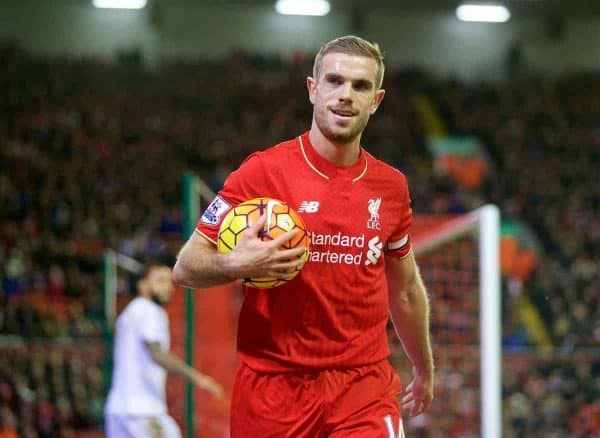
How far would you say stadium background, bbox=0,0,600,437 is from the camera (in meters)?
15.6

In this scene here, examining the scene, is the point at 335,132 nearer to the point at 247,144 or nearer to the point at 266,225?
the point at 266,225

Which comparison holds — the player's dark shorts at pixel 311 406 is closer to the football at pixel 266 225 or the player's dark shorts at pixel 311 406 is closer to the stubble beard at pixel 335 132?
the football at pixel 266 225

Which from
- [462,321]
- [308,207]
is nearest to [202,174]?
[462,321]

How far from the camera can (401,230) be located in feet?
14.0

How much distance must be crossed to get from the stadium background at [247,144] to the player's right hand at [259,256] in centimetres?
777

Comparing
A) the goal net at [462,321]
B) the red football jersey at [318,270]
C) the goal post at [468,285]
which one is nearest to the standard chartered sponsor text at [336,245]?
the red football jersey at [318,270]

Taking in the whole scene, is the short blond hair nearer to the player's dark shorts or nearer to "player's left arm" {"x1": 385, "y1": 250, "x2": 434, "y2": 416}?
"player's left arm" {"x1": 385, "y1": 250, "x2": 434, "y2": 416}

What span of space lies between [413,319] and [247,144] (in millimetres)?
21709

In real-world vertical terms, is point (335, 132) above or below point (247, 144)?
below

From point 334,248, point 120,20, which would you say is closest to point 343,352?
point 334,248

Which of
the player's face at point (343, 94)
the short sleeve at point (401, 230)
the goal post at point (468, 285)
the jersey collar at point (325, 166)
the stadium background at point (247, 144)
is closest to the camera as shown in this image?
the player's face at point (343, 94)

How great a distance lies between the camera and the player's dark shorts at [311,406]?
12.9 ft

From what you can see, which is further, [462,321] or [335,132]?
[462,321]

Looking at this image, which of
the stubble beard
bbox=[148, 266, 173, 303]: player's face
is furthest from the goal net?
the stubble beard
